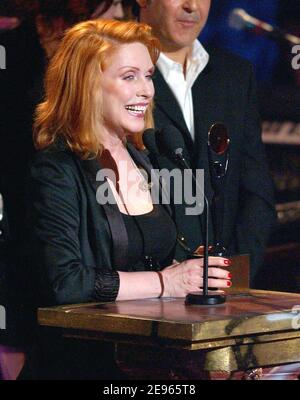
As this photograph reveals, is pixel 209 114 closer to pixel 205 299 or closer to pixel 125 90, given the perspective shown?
pixel 125 90

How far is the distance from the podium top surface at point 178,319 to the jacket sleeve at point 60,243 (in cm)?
7

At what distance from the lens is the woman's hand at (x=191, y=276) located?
10.2ft

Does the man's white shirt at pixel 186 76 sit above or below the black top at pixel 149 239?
above

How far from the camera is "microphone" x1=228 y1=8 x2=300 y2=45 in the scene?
13.8ft

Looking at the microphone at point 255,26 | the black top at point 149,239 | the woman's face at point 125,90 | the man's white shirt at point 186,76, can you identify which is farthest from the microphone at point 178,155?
the microphone at point 255,26

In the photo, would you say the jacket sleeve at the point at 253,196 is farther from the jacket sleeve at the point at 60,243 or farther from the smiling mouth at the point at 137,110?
the jacket sleeve at the point at 60,243

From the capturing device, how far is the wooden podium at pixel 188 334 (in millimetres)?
2717

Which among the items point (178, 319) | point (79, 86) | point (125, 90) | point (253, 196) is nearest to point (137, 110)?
point (125, 90)

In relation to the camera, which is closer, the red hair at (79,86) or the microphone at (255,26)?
the red hair at (79,86)

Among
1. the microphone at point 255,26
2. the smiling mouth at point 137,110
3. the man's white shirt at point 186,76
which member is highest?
the microphone at point 255,26

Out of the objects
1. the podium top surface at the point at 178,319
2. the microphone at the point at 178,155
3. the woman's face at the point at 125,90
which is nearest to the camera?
the podium top surface at the point at 178,319

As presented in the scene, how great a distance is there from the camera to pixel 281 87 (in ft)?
14.1

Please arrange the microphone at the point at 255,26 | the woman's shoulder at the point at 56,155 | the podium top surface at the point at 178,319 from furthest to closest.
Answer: the microphone at the point at 255,26 → the woman's shoulder at the point at 56,155 → the podium top surface at the point at 178,319

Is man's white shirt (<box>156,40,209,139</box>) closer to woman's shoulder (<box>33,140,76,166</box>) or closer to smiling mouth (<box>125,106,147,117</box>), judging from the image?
smiling mouth (<box>125,106,147,117</box>)
